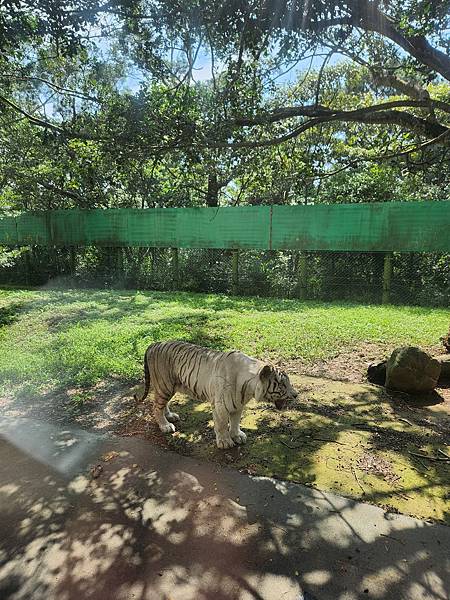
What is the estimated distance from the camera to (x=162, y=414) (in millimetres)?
4160

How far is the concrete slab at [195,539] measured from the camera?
232 cm

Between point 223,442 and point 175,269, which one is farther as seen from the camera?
point 175,269

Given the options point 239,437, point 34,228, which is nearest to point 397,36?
point 239,437

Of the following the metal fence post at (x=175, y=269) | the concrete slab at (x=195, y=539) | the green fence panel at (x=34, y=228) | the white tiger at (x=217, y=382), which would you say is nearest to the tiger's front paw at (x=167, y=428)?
the white tiger at (x=217, y=382)

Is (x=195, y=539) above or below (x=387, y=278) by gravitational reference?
below

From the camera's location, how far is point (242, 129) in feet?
20.0

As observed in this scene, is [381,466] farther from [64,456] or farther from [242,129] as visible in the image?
[242,129]

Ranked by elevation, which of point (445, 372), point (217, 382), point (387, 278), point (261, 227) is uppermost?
point (261, 227)

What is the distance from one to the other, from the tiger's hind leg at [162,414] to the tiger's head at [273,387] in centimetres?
121

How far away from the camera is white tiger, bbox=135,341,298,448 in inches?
130

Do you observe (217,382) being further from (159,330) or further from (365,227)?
(365,227)

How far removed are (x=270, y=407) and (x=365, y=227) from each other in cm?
848

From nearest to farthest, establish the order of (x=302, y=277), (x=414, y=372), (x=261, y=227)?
(x=414, y=372) < (x=302, y=277) < (x=261, y=227)

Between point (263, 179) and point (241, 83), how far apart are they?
2686 millimetres
